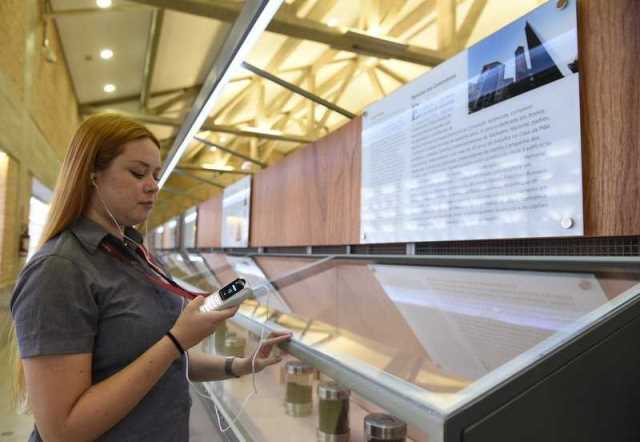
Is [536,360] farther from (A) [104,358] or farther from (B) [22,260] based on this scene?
(B) [22,260]

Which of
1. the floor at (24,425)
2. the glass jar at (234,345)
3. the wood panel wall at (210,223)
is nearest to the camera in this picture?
the floor at (24,425)

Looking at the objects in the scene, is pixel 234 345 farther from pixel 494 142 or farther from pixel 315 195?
pixel 494 142

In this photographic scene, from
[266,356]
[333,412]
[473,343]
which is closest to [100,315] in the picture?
[266,356]

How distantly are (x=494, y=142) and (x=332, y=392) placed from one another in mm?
1016

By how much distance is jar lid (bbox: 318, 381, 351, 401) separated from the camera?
61.3 inches

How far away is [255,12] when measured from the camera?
1575 millimetres

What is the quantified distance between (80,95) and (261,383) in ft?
29.6

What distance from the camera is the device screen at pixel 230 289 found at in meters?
1.02

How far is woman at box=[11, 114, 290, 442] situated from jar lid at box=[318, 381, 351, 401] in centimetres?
46

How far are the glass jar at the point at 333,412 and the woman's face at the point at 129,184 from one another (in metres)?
0.91

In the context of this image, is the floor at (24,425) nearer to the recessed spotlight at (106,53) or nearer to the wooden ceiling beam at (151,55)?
the wooden ceiling beam at (151,55)

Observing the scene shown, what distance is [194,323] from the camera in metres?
0.99

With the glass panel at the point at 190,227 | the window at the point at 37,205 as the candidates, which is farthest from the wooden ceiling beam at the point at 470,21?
the window at the point at 37,205

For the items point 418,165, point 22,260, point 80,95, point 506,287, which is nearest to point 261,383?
point 418,165
